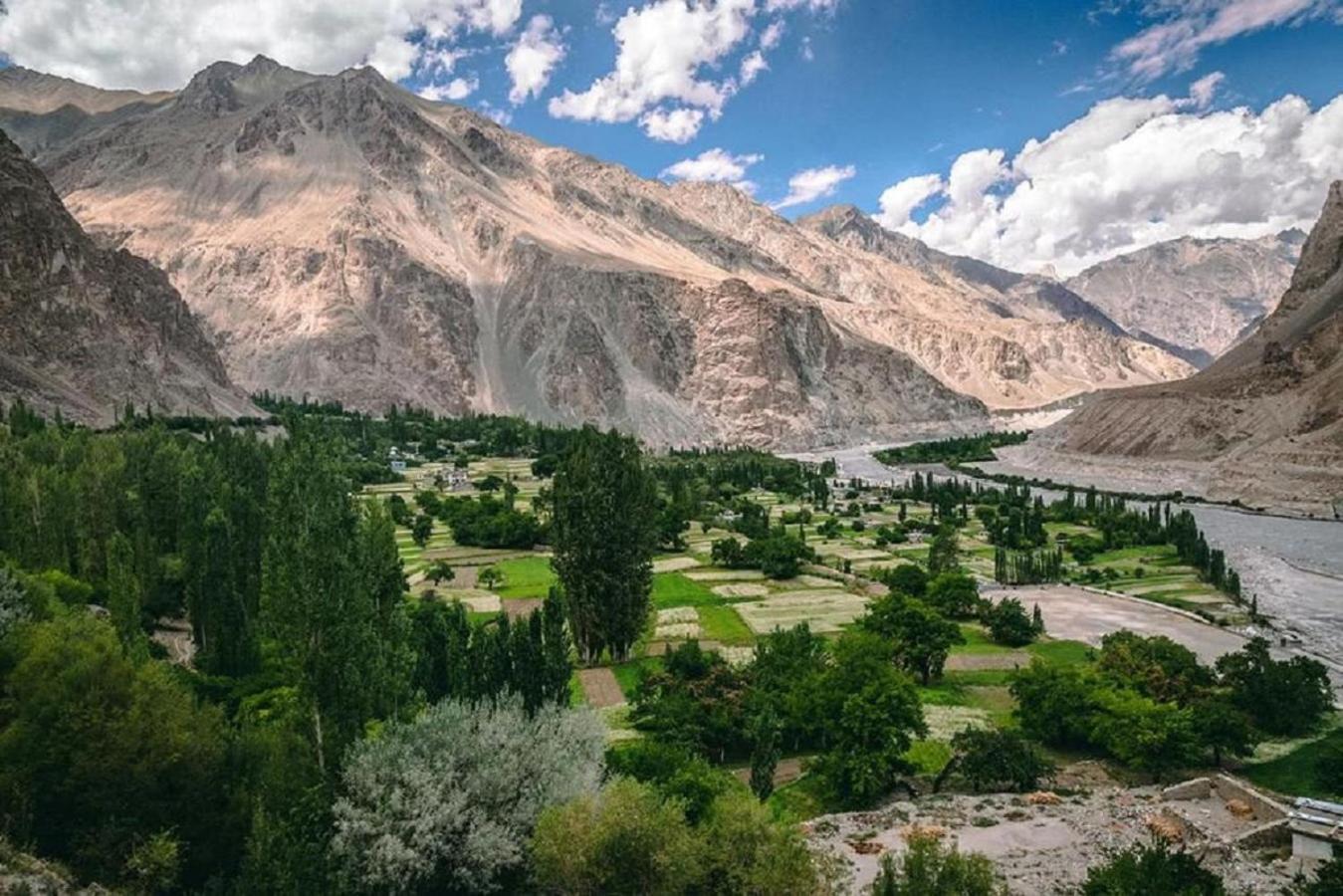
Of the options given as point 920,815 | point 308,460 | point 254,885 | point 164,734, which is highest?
point 308,460

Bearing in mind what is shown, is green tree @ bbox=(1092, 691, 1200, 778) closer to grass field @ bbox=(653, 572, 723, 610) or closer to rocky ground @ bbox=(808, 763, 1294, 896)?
rocky ground @ bbox=(808, 763, 1294, 896)

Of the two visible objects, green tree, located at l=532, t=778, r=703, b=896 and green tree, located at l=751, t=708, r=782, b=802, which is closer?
A: green tree, located at l=532, t=778, r=703, b=896

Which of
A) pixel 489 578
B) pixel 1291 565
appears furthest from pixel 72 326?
pixel 1291 565

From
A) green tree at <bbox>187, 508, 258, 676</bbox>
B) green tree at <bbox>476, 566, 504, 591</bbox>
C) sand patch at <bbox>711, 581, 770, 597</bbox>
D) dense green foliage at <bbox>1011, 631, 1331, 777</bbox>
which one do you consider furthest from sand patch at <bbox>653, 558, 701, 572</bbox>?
green tree at <bbox>187, 508, 258, 676</bbox>

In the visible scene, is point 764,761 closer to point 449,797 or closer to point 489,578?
point 449,797

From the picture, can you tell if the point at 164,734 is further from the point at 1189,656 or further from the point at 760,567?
the point at 760,567

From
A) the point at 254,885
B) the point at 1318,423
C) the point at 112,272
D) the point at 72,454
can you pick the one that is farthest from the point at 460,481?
the point at 1318,423
